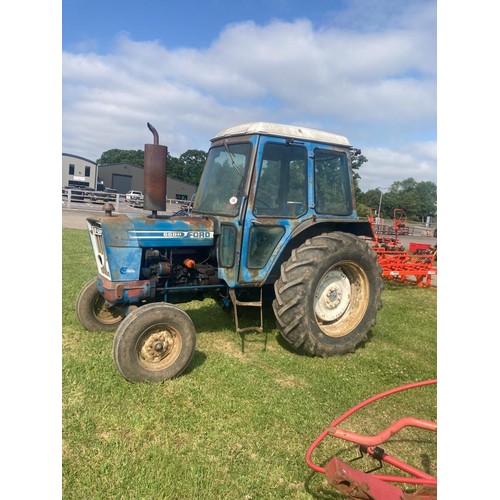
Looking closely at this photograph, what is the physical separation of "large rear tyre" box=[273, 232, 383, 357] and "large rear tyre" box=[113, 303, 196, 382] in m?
0.98

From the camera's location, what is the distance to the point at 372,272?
4.64 metres

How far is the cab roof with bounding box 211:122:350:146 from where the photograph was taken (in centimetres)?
421

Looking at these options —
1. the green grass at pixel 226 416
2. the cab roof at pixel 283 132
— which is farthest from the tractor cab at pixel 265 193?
the green grass at pixel 226 416

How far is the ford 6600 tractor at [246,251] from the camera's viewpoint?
3705 millimetres

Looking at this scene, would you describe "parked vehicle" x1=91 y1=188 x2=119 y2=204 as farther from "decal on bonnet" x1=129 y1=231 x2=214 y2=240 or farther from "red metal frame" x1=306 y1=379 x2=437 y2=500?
"red metal frame" x1=306 y1=379 x2=437 y2=500

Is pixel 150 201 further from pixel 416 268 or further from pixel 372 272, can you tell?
pixel 416 268

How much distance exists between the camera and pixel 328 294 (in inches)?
179

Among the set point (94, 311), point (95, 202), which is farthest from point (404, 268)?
point (95, 202)

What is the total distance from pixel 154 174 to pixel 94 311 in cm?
187

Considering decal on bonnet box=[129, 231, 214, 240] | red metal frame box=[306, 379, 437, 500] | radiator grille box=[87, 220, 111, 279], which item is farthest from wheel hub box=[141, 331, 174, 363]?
red metal frame box=[306, 379, 437, 500]

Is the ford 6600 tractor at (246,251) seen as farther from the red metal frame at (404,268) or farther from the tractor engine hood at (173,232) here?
the red metal frame at (404,268)

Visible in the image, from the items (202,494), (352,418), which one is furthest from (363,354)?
(202,494)

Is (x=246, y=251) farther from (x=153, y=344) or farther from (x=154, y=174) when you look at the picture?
(x=153, y=344)

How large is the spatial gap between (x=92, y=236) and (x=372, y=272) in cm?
304
